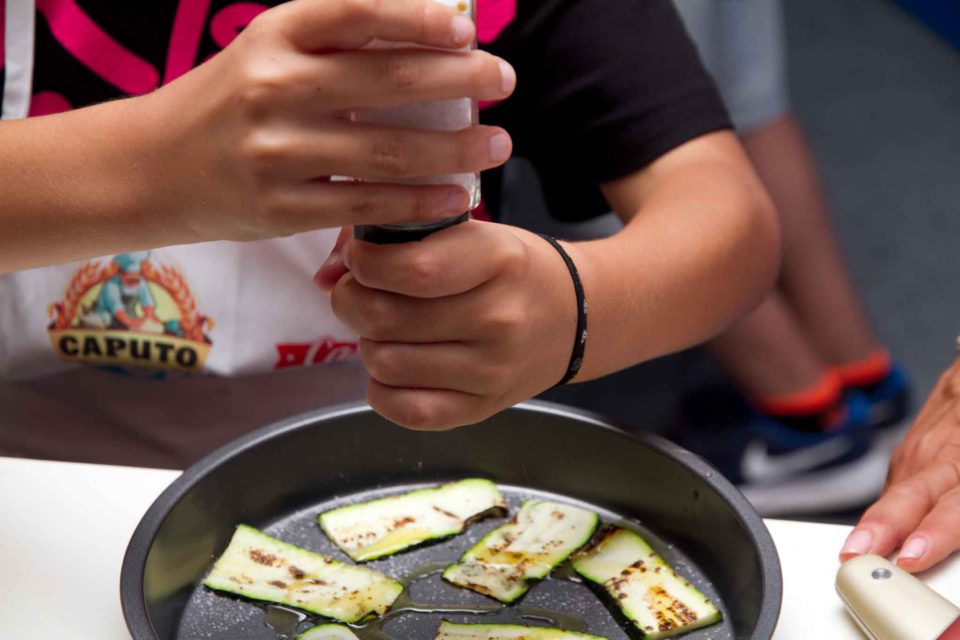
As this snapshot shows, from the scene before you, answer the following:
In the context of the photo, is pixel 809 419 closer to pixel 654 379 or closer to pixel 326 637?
pixel 654 379

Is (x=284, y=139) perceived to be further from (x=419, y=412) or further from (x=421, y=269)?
(x=419, y=412)

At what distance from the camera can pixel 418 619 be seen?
0.79 m

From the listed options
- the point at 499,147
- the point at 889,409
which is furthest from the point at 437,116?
the point at 889,409

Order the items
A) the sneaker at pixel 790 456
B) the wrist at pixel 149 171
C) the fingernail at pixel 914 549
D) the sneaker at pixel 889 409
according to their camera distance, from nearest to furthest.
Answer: the wrist at pixel 149 171 → the fingernail at pixel 914 549 → the sneaker at pixel 790 456 → the sneaker at pixel 889 409

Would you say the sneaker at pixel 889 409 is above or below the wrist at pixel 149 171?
below

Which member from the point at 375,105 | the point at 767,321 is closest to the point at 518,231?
the point at 375,105

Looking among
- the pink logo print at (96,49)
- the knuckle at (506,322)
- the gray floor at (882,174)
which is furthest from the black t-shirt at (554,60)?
the gray floor at (882,174)

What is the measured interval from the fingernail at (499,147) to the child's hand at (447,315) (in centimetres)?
7

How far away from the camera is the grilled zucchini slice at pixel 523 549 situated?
816 mm

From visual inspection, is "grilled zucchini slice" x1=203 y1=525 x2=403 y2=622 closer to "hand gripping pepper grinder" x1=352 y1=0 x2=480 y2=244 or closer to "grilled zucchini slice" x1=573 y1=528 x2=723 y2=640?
"grilled zucchini slice" x1=573 y1=528 x2=723 y2=640

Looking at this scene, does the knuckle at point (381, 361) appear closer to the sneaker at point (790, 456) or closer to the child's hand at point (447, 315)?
the child's hand at point (447, 315)

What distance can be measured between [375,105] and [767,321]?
5.09ft

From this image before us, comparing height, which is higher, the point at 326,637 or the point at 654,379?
the point at 326,637

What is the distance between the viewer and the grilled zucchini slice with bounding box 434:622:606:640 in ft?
2.50
